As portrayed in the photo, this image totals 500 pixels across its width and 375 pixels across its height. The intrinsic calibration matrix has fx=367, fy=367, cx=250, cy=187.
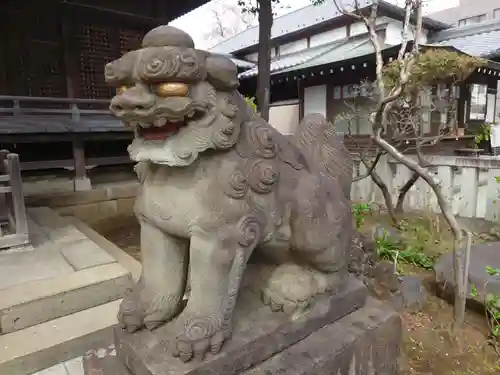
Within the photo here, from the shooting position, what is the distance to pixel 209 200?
42.4 inches

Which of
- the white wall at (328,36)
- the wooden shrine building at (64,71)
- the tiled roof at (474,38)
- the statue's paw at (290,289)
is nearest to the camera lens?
the statue's paw at (290,289)

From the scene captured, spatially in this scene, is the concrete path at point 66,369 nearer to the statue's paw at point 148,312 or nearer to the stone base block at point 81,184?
the statue's paw at point 148,312

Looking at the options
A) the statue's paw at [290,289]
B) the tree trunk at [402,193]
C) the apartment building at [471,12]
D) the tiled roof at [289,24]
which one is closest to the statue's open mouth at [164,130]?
the statue's paw at [290,289]

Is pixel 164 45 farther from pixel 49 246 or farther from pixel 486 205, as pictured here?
pixel 486 205

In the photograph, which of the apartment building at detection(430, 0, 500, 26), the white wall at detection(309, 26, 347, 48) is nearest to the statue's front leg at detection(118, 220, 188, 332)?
the white wall at detection(309, 26, 347, 48)

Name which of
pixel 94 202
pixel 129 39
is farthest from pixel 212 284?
pixel 129 39

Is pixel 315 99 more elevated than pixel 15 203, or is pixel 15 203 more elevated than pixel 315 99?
pixel 315 99

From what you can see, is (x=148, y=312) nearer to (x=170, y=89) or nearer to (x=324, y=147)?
(x=170, y=89)

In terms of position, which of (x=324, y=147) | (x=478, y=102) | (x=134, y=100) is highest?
(x=478, y=102)

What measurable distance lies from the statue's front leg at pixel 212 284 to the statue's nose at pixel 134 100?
1.31ft

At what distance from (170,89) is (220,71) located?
0.52ft

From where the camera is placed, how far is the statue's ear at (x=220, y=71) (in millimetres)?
998

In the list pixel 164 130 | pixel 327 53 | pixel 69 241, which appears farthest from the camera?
pixel 327 53

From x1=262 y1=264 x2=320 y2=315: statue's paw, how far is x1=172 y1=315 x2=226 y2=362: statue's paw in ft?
0.94
